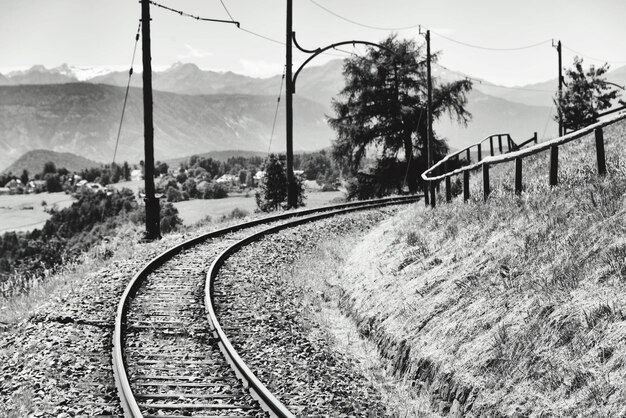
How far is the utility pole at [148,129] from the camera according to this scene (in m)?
21.1

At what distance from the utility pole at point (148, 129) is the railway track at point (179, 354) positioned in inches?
275

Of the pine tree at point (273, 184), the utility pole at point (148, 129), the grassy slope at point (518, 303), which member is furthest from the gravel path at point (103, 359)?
the pine tree at point (273, 184)

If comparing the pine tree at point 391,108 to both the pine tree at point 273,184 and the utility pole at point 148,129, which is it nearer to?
the pine tree at point 273,184

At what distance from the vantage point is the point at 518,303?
309 inches

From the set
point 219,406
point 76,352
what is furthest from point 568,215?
point 76,352

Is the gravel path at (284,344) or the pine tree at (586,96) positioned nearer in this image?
the gravel path at (284,344)

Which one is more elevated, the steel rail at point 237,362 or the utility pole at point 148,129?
the utility pole at point 148,129

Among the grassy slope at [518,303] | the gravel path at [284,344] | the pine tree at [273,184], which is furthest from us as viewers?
the pine tree at [273,184]

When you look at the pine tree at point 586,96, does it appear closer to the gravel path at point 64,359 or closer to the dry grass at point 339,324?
the dry grass at point 339,324

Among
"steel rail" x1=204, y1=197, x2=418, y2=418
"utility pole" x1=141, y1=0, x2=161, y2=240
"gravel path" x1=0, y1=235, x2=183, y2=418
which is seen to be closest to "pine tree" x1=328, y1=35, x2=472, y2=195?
"utility pole" x1=141, y1=0, x2=161, y2=240

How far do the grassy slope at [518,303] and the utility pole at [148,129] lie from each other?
35.2 ft

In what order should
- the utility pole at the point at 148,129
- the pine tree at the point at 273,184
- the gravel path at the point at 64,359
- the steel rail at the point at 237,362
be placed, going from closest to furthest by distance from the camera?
1. the steel rail at the point at 237,362
2. the gravel path at the point at 64,359
3. the utility pole at the point at 148,129
4. the pine tree at the point at 273,184

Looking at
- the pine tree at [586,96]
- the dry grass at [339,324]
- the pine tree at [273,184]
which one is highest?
the pine tree at [586,96]

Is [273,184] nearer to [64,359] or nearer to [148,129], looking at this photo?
[148,129]
